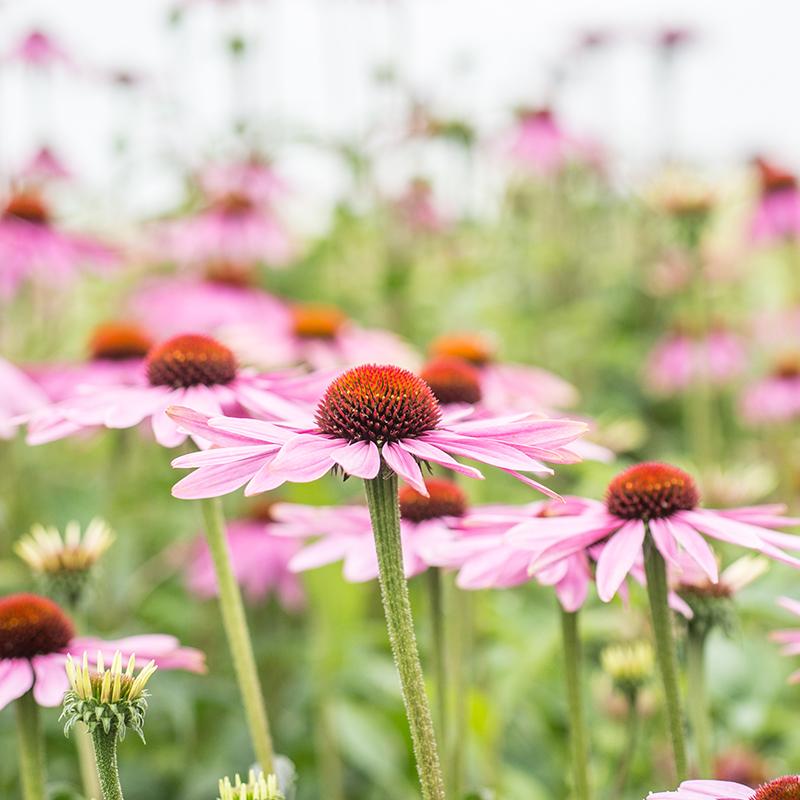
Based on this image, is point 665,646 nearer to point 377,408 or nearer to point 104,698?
point 377,408

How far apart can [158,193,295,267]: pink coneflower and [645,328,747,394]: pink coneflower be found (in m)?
1.04

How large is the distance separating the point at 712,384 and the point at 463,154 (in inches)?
36.6

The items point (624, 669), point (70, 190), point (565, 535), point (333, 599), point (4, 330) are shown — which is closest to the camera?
point (565, 535)

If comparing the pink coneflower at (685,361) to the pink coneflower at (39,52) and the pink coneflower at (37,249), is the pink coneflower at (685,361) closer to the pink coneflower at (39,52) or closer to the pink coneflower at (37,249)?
the pink coneflower at (37,249)

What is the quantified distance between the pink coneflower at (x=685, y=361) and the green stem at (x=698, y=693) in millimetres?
2049

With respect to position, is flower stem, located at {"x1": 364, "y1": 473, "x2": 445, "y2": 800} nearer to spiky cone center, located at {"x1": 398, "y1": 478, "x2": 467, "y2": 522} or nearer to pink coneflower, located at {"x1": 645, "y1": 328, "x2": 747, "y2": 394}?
spiky cone center, located at {"x1": 398, "y1": 478, "x2": 467, "y2": 522}

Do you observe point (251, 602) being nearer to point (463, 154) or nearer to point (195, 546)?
point (195, 546)

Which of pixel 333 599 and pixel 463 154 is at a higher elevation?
pixel 463 154

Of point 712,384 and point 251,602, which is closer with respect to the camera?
point 251,602

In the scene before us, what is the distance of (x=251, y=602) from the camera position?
2.33 metres

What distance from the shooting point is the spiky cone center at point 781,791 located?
27.0 inches

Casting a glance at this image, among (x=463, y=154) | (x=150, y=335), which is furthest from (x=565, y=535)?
Result: (x=463, y=154)

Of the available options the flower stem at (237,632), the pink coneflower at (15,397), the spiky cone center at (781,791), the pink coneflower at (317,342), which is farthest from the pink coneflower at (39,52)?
the spiky cone center at (781,791)

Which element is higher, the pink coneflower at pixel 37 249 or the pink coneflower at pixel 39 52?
the pink coneflower at pixel 39 52
